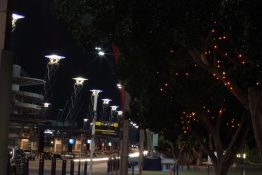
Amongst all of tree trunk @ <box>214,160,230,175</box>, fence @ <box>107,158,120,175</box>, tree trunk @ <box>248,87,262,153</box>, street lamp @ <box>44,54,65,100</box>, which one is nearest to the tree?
tree trunk @ <box>248,87,262,153</box>

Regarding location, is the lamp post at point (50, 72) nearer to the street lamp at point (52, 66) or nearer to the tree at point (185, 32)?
the street lamp at point (52, 66)

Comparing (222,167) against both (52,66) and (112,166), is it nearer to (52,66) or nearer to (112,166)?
(112,166)

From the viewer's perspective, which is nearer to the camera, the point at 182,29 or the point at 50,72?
the point at 182,29

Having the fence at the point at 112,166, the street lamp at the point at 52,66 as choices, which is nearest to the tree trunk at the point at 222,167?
the fence at the point at 112,166

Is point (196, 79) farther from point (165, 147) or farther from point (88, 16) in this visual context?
point (165, 147)

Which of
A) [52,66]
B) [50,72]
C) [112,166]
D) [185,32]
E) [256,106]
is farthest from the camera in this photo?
[50,72]

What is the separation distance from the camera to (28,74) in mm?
94750

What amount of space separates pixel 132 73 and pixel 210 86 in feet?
12.6

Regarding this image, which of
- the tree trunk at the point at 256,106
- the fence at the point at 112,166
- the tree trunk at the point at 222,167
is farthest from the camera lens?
the fence at the point at 112,166

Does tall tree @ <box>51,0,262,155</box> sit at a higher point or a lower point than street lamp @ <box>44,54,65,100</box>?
lower

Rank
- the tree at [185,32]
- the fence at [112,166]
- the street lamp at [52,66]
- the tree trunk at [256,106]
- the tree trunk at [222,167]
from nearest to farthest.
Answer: the tree at [185,32] → the tree trunk at [256,106] → the tree trunk at [222,167] → the fence at [112,166] → the street lamp at [52,66]

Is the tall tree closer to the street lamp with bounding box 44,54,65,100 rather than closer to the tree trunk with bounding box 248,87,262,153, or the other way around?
the tree trunk with bounding box 248,87,262,153

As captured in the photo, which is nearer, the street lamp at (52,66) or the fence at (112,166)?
the fence at (112,166)

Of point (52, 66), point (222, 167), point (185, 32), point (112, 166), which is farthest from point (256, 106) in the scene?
point (52, 66)
